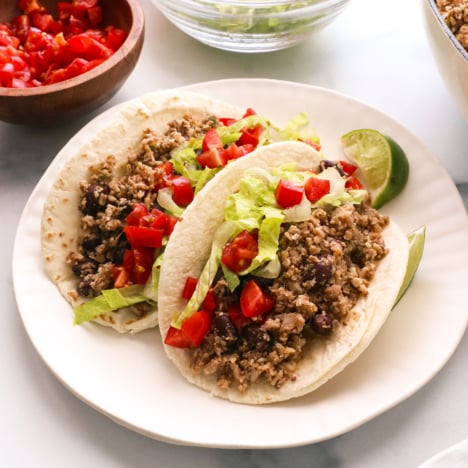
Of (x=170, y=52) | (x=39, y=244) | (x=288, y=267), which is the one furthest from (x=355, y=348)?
(x=170, y=52)

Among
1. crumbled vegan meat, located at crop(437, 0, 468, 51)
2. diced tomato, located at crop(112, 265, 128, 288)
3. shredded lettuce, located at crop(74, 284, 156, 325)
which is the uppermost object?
crumbled vegan meat, located at crop(437, 0, 468, 51)

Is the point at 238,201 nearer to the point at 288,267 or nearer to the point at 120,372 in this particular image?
the point at 288,267

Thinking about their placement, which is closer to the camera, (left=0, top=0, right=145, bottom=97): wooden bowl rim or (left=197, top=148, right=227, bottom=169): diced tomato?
(left=197, top=148, right=227, bottom=169): diced tomato

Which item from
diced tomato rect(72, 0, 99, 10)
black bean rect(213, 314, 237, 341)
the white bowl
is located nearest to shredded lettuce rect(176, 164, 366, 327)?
black bean rect(213, 314, 237, 341)

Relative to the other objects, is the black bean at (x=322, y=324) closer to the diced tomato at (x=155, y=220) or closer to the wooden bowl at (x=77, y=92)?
the diced tomato at (x=155, y=220)

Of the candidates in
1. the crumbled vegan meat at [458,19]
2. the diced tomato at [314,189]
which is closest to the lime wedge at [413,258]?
the diced tomato at [314,189]

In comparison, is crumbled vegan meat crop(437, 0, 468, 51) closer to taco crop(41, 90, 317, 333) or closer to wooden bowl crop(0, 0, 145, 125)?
taco crop(41, 90, 317, 333)
